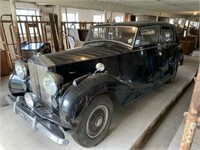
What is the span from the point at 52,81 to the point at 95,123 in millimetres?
738

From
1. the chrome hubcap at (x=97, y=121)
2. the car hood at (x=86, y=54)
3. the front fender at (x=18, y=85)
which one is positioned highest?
the car hood at (x=86, y=54)

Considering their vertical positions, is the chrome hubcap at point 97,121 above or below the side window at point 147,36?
below

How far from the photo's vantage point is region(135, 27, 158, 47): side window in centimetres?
289

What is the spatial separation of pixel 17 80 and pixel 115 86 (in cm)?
149

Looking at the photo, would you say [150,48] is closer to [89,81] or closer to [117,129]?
[117,129]

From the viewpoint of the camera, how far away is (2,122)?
8.58ft

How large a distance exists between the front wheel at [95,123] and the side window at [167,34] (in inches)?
85.4

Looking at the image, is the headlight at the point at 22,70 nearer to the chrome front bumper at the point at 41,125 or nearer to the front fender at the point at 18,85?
the front fender at the point at 18,85

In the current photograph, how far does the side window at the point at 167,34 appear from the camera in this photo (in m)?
3.55

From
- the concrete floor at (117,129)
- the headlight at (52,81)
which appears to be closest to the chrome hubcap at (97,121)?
the concrete floor at (117,129)

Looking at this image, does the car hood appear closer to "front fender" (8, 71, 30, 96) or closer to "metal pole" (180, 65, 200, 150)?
"front fender" (8, 71, 30, 96)

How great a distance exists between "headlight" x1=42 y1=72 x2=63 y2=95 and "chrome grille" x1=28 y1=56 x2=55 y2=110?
0.13m

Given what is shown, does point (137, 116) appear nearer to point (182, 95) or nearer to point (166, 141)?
point (166, 141)

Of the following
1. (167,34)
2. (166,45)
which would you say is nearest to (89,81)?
(166,45)
